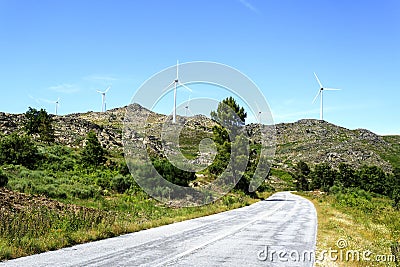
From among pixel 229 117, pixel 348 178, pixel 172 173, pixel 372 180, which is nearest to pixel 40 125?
pixel 229 117

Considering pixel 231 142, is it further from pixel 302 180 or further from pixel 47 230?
pixel 302 180

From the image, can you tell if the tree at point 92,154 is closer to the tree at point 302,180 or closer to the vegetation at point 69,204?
the vegetation at point 69,204

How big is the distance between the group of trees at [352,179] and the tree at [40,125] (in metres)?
64.3

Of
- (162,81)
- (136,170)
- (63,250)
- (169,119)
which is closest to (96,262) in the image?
(63,250)

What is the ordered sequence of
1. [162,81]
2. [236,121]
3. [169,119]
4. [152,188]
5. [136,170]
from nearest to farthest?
1. [162,81]
2. [169,119]
3. [152,188]
4. [136,170]
5. [236,121]

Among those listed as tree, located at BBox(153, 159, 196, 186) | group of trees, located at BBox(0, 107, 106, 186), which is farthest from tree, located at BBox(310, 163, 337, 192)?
tree, located at BBox(153, 159, 196, 186)

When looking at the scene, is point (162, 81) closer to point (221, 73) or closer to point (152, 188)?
point (221, 73)

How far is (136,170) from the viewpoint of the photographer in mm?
39688

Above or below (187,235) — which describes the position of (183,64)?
above

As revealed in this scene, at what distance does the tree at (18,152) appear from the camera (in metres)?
41.2

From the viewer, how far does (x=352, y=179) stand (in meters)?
106

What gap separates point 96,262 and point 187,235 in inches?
249

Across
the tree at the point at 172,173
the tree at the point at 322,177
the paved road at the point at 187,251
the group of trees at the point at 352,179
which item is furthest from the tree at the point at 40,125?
the tree at the point at 322,177

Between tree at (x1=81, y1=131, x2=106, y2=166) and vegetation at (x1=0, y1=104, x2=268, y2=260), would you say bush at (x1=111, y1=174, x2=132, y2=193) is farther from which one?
tree at (x1=81, y1=131, x2=106, y2=166)
